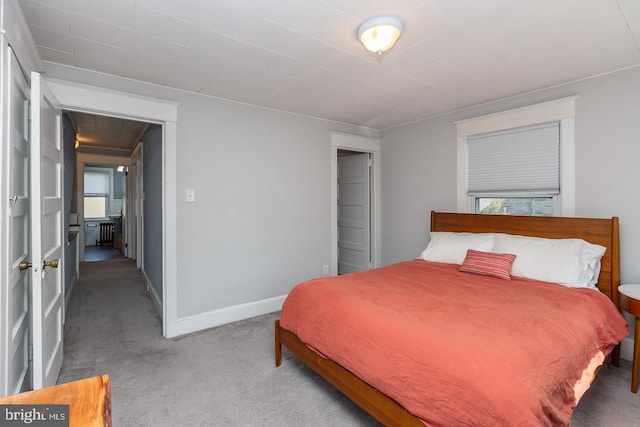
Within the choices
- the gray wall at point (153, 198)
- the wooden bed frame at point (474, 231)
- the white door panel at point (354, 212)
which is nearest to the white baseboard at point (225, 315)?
the gray wall at point (153, 198)

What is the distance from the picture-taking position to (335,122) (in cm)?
407

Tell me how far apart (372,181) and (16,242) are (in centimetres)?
375

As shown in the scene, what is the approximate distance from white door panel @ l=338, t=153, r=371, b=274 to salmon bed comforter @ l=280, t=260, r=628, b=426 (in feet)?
7.14

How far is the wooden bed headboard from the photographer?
96.0 inches

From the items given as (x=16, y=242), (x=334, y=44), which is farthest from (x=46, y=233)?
(x=334, y=44)

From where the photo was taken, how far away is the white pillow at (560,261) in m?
2.34

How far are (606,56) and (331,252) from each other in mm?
3160

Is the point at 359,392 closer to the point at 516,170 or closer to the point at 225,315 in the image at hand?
the point at 225,315

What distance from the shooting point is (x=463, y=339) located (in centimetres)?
141

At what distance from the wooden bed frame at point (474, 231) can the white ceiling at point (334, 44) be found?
126cm

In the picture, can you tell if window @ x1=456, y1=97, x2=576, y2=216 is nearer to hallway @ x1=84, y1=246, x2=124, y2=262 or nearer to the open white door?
the open white door

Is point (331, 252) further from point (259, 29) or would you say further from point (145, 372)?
point (259, 29)

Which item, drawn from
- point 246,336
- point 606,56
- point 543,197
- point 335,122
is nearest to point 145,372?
point 246,336

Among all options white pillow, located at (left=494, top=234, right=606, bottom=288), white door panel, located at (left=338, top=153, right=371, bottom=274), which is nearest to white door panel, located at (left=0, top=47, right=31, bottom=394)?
white pillow, located at (left=494, top=234, right=606, bottom=288)
